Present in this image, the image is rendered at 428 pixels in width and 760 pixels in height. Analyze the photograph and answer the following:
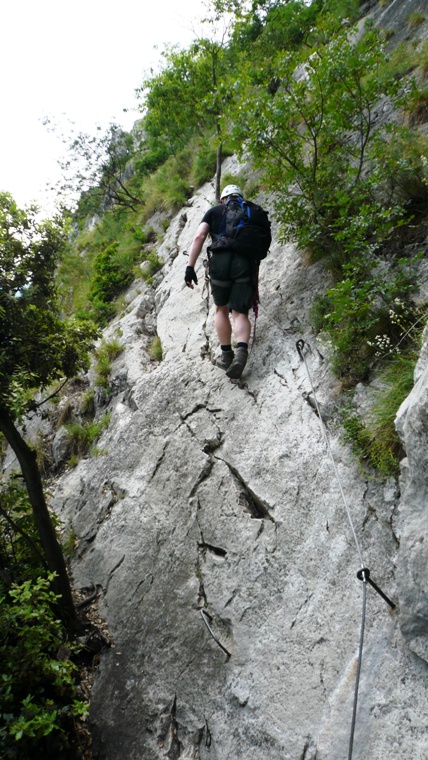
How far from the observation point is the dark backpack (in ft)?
18.4

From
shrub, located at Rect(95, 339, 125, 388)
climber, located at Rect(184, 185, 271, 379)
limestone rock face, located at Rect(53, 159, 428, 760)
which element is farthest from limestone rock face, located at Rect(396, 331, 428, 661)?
shrub, located at Rect(95, 339, 125, 388)

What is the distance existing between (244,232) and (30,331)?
8.48ft

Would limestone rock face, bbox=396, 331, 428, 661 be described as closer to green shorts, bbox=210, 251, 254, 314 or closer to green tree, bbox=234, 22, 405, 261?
green tree, bbox=234, 22, 405, 261

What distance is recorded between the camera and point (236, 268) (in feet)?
18.4

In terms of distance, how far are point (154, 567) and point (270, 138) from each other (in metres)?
4.71

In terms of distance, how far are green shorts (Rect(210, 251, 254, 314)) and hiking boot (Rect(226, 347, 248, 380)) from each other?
1.58 ft

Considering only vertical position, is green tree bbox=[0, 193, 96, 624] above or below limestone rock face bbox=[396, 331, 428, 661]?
above

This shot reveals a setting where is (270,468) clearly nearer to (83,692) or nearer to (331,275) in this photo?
(331,275)

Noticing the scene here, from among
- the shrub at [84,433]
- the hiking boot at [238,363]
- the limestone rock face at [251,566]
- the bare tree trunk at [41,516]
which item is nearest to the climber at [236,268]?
the hiking boot at [238,363]

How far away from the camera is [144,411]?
670 cm

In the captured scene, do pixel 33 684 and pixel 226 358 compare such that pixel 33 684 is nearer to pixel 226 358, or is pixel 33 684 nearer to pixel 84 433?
pixel 226 358

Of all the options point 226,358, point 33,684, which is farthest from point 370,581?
point 226,358

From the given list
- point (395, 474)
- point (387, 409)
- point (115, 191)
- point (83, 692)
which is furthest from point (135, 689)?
point (115, 191)

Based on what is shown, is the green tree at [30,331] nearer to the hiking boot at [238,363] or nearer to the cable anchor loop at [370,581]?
the hiking boot at [238,363]
